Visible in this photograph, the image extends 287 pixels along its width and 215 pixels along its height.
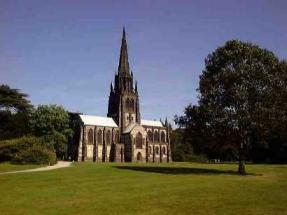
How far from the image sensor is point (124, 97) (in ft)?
362

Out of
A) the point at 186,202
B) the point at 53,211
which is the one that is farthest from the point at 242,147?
the point at 53,211

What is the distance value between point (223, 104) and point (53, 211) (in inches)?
1217

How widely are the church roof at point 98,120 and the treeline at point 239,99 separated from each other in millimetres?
59381

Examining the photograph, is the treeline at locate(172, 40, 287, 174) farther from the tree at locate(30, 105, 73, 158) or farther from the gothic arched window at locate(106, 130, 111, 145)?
the gothic arched window at locate(106, 130, 111, 145)

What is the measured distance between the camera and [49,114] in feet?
259

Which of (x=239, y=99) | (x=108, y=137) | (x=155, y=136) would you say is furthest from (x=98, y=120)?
(x=239, y=99)

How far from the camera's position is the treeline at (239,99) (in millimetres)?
42219

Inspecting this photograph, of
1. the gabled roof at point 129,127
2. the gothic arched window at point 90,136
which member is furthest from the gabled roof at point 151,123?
the gothic arched window at point 90,136

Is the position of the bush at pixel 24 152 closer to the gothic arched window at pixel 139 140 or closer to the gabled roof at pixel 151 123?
the gothic arched window at pixel 139 140

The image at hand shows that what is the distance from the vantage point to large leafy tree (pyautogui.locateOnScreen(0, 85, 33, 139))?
232ft

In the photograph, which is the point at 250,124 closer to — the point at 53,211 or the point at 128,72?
the point at 53,211

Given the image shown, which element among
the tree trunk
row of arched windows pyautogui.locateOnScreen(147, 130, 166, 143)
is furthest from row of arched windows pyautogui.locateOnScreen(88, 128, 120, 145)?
the tree trunk

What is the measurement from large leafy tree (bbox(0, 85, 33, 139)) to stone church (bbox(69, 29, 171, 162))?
21.2 m

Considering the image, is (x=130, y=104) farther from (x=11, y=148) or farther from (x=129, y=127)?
(x=11, y=148)
